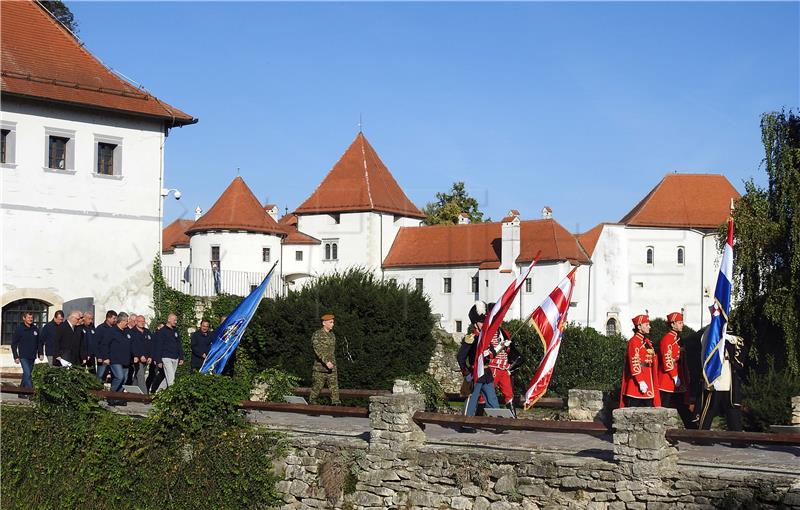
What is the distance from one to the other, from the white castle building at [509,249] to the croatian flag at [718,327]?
57.3 meters

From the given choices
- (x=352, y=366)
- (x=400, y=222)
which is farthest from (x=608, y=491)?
(x=400, y=222)

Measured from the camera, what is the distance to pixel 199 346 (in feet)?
63.1

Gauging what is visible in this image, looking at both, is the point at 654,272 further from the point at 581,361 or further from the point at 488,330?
the point at 488,330

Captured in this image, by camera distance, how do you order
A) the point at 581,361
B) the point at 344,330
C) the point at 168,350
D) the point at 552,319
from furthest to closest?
the point at 581,361 < the point at 344,330 < the point at 168,350 < the point at 552,319

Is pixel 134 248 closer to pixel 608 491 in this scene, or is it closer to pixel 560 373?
pixel 560 373

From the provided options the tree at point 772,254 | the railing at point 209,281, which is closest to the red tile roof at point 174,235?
the railing at point 209,281

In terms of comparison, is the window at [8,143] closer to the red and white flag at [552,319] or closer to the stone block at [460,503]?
the red and white flag at [552,319]

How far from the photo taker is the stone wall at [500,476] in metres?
10.4

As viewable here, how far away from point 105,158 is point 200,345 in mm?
13867

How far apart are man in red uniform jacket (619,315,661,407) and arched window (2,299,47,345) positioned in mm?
20287

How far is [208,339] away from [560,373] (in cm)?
2037

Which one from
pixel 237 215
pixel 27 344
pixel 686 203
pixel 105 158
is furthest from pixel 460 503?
pixel 686 203

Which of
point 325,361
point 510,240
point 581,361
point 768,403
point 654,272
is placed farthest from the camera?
point 654,272

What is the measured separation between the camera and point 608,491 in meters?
11.0
